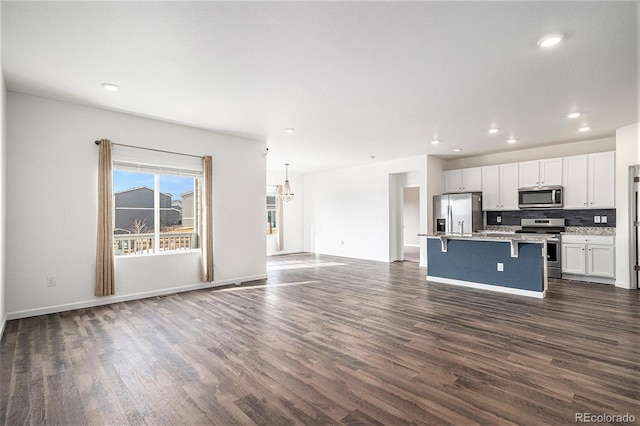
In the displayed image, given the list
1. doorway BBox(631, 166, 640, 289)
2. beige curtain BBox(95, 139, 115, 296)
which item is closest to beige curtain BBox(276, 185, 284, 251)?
beige curtain BBox(95, 139, 115, 296)

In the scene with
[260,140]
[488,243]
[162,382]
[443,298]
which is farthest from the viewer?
[260,140]

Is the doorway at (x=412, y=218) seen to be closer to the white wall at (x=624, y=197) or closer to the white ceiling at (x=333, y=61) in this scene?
the white wall at (x=624, y=197)

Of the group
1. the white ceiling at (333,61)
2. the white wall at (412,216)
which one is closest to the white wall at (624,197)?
the white ceiling at (333,61)

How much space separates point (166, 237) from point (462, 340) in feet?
15.7

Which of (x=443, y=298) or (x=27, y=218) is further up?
(x=27, y=218)

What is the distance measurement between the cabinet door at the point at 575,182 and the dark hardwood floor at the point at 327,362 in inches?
84.8

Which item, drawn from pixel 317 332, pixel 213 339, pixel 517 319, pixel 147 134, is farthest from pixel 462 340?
pixel 147 134

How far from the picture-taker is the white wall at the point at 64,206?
3.98 m

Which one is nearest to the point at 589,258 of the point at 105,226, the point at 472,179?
the point at 472,179

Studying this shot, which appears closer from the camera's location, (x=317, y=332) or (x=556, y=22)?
(x=556, y=22)

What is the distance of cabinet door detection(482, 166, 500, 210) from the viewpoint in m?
7.39

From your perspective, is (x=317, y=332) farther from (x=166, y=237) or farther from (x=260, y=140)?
(x=260, y=140)

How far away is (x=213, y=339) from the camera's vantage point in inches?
132

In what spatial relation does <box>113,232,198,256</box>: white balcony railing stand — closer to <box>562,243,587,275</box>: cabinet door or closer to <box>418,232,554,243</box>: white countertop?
<box>418,232,554,243</box>: white countertop
